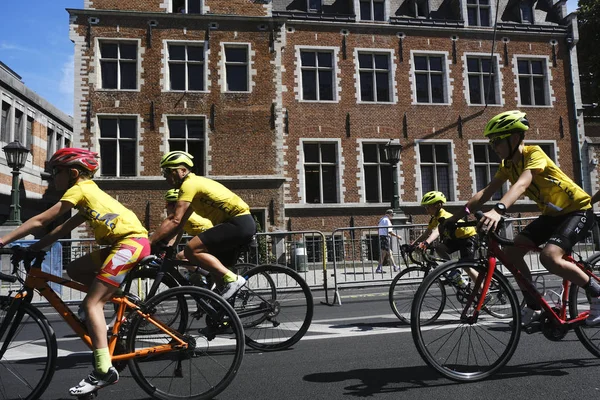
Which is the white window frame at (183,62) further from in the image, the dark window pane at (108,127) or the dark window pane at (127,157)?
the dark window pane at (127,157)

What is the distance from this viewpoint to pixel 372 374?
3855 millimetres

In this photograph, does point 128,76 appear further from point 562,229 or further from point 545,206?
point 562,229

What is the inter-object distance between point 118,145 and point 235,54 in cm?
585

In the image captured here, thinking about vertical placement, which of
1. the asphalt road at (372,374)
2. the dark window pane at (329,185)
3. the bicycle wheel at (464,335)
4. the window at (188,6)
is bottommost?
the asphalt road at (372,374)

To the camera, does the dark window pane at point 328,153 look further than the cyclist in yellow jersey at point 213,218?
Yes

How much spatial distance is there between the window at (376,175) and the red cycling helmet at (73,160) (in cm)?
1794

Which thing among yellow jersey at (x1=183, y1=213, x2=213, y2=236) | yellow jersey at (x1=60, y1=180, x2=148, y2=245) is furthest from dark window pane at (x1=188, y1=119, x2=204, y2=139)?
yellow jersey at (x1=60, y1=180, x2=148, y2=245)

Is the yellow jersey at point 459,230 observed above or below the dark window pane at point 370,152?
below

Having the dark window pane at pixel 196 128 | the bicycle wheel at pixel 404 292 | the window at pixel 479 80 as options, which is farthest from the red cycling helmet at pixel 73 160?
the window at pixel 479 80

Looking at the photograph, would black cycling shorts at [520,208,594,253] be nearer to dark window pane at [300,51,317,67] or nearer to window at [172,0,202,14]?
dark window pane at [300,51,317,67]

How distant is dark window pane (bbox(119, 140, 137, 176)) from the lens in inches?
750

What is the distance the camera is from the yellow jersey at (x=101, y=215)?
135 inches

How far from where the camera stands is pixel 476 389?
133 inches

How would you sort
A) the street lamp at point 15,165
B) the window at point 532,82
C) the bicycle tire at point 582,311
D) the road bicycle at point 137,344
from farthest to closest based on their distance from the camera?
the window at point 532,82, the street lamp at point 15,165, the bicycle tire at point 582,311, the road bicycle at point 137,344
